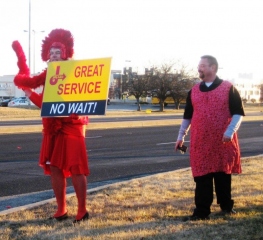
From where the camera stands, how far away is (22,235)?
17.0 ft

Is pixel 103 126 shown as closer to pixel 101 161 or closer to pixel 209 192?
pixel 101 161

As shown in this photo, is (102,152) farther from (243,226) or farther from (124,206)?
(243,226)

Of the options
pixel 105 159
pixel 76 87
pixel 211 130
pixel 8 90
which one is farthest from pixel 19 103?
pixel 211 130

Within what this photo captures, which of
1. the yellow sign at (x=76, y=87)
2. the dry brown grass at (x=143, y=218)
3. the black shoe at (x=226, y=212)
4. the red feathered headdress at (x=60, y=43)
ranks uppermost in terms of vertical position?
the red feathered headdress at (x=60, y=43)

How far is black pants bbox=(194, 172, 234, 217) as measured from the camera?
5824 mm

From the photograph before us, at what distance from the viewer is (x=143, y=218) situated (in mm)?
5832

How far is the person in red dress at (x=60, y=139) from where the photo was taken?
5.68 meters

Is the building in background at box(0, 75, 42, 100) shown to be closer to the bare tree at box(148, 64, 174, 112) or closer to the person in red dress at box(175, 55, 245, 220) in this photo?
the bare tree at box(148, 64, 174, 112)

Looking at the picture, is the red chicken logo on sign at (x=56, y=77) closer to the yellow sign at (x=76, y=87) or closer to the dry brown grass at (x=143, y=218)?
the yellow sign at (x=76, y=87)

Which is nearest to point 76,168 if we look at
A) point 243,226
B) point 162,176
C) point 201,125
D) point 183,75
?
point 201,125

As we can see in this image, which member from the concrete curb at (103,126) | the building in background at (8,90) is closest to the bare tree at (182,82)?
the concrete curb at (103,126)

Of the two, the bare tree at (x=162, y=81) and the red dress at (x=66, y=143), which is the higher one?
the bare tree at (x=162, y=81)

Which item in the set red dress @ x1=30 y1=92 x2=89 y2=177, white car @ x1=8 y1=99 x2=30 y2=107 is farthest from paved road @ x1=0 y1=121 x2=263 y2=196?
white car @ x1=8 y1=99 x2=30 y2=107

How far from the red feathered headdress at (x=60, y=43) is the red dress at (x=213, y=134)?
148 cm
